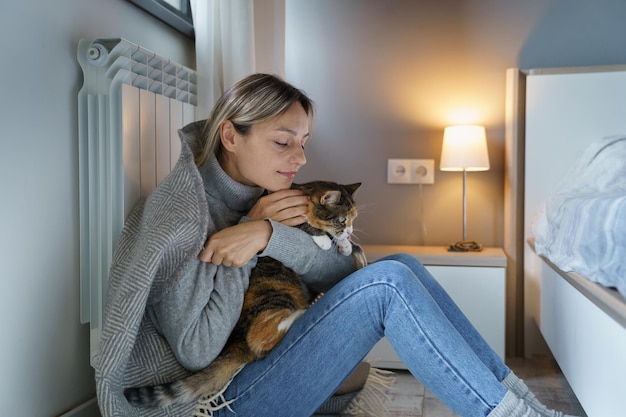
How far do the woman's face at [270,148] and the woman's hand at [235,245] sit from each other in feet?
0.55

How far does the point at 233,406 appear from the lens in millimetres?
1274

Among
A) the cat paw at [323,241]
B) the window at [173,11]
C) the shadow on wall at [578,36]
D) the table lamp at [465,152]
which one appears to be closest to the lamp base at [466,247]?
the table lamp at [465,152]

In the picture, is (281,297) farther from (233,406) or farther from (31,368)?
(31,368)

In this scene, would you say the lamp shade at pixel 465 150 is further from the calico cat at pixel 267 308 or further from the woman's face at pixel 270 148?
the woman's face at pixel 270 148

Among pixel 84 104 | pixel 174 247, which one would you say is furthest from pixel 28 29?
pixel 174 247

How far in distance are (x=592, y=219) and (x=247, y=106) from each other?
33.1 inches

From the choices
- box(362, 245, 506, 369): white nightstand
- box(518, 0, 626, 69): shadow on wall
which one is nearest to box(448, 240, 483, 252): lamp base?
box(362, 245, 506, 369): white nightstand

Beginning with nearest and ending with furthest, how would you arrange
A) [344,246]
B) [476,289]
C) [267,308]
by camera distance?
[267,308] → [344,246] → [476,289]

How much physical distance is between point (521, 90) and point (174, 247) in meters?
1.96

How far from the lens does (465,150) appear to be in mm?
2555

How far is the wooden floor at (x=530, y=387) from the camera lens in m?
1.89

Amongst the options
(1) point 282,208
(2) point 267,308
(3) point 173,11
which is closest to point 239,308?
(2) point 267,308

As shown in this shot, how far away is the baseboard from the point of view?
57.0 inches

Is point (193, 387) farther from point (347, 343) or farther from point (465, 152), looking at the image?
point (465, 152)
